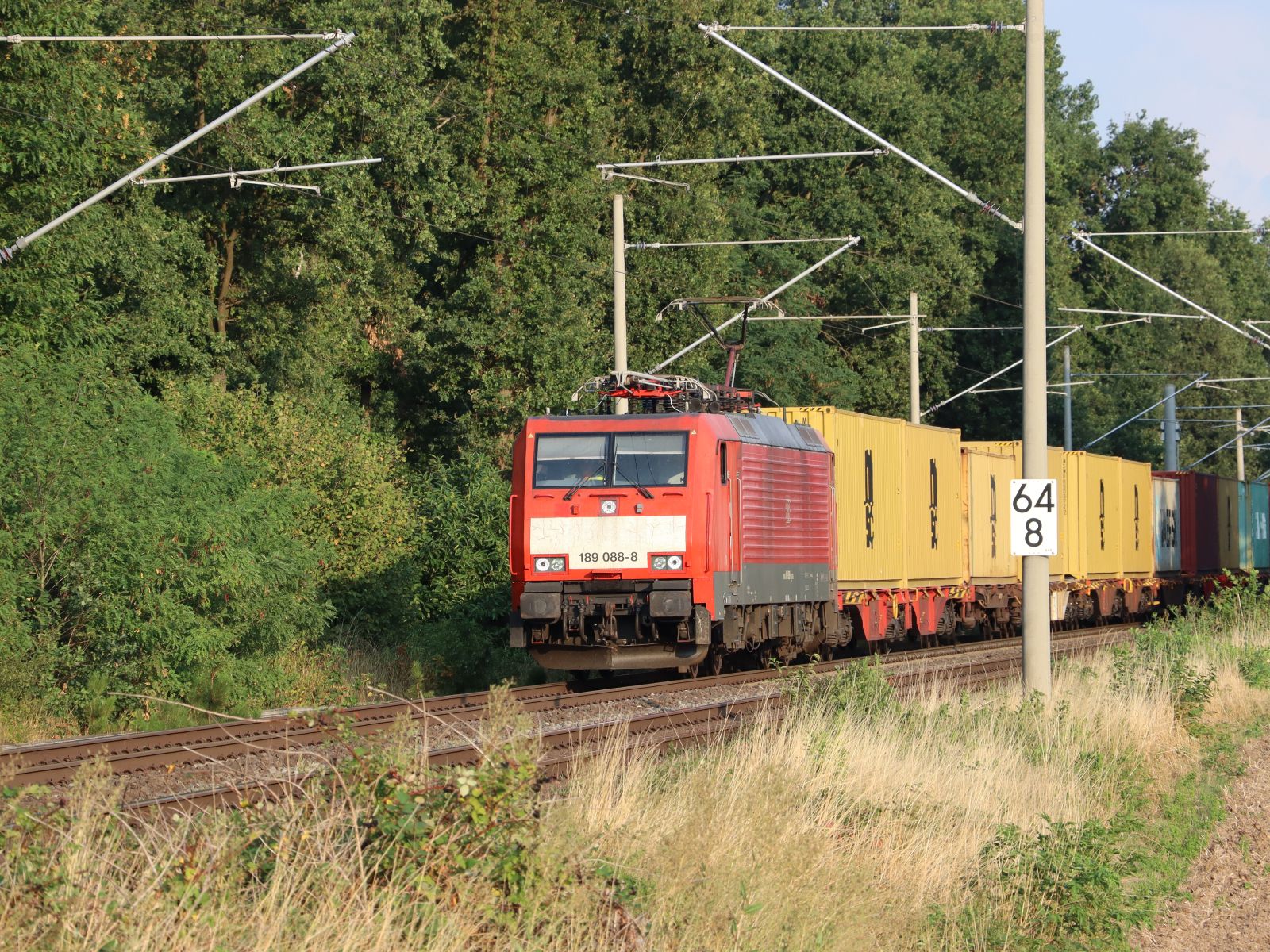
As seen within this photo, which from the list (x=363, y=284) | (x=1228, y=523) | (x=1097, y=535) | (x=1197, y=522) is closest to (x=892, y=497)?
(x=1097, y=535)

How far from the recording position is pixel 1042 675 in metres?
15.9

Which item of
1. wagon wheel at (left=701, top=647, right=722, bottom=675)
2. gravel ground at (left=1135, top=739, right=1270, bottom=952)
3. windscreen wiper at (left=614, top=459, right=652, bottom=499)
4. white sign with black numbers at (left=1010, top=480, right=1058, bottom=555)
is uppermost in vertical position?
windscreen wiper at (left=614, top=459, right=652, bottom=499)

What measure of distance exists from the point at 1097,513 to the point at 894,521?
10.6m

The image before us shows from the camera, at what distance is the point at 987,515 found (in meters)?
31.8

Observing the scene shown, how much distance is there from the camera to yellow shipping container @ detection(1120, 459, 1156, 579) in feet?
125

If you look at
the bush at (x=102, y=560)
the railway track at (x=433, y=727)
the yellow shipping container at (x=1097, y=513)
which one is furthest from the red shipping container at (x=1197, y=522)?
the bush at (x=102, y=560)

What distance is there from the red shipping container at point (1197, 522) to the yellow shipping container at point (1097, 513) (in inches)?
206

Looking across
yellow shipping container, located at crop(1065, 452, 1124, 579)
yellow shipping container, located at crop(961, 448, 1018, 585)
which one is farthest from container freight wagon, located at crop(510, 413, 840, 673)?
yellow shipping container, located at crop(1065, 452, 1124, 579)

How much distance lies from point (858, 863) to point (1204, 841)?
14.5ft

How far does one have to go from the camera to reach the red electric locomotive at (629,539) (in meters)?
19.6

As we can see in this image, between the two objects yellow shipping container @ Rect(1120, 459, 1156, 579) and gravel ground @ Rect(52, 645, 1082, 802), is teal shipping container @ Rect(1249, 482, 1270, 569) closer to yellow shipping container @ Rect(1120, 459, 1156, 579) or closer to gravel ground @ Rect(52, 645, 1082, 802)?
yellow shipping container @ Rect(1120, 459, 1156, 579)

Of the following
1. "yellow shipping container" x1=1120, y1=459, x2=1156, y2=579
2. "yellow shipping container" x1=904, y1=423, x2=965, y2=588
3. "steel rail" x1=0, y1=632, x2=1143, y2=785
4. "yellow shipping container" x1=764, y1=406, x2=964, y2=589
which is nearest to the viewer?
"steel rail" x1=0, y1=632, x2=1143, y2=785

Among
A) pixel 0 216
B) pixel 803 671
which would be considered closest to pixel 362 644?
pixel 0 216

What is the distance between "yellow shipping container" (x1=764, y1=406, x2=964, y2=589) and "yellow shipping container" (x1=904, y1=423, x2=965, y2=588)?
0.01m
